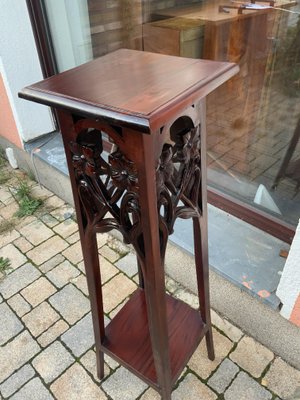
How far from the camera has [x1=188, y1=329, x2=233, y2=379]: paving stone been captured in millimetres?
1617

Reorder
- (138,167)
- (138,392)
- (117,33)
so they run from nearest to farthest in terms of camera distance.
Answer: (138,167) < (138,392) < (117,33)

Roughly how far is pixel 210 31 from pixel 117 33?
0.72m

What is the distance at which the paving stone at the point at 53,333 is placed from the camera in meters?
1.77

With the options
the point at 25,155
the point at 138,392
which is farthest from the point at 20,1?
the point at 138,392

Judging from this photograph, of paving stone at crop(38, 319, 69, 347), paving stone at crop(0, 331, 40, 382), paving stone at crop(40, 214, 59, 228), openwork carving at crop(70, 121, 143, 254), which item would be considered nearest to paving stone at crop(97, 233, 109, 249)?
paving stone at crop(40, 214, 59, 228)

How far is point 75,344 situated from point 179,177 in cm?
117

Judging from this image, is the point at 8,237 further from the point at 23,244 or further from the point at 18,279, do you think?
the point at 18,279

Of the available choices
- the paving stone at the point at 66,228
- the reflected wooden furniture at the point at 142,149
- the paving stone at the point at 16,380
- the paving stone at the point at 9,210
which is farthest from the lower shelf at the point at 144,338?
the paving stone at the point at 9,210

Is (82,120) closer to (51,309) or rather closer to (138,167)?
(138,167)

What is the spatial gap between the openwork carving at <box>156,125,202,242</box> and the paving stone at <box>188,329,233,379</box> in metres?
0.90

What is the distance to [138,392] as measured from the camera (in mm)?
1549

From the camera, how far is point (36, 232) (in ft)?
8.00

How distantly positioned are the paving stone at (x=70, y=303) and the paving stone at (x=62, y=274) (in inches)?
2.0

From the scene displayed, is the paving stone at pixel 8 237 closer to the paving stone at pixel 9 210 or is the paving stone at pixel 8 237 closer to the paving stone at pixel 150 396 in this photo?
the paving stone at pixel 9 210
